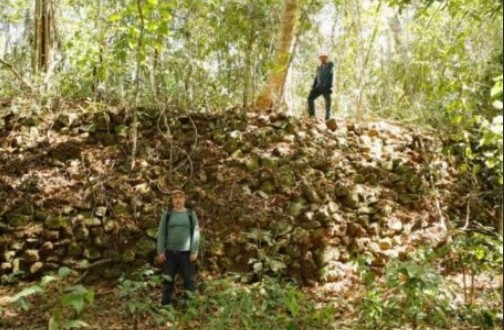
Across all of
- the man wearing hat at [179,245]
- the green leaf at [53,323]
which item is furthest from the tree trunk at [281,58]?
the green leaf at [53,323]

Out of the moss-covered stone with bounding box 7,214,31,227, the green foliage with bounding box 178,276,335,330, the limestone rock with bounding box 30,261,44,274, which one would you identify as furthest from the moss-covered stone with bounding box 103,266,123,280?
the moss-covered stone with bounding box 7,214,31,227

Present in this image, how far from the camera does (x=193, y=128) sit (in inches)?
299

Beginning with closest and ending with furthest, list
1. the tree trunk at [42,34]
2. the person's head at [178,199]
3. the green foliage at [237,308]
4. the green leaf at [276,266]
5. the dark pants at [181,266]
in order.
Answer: the green foliage at [237,308], the dark pants at [181,266], the person's head at [178,199], the green leaf at [276,266], the tree trunk at [42,34]

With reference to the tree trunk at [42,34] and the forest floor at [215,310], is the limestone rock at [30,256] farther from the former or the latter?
the tree trunk at [42,34]

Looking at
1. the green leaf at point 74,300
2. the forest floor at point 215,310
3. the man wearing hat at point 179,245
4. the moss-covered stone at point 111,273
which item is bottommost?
the forest floor at point 215,310

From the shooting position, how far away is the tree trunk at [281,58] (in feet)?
26.1

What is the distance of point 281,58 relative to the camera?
7738 millimetres

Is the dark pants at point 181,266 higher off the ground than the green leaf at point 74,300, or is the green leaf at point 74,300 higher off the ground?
Result: the green leaf at point 74,300

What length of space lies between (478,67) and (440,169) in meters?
1.69

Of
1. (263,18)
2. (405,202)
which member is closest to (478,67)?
(405,202)

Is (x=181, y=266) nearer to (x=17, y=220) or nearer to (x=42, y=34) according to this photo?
(x=17, y=220)

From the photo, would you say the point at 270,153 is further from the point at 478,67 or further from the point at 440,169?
the point at 478,67

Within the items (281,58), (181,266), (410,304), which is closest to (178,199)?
(181,266)

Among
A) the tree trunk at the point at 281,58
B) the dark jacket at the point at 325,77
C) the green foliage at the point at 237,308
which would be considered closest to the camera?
the green foliage at the point at 237,308
